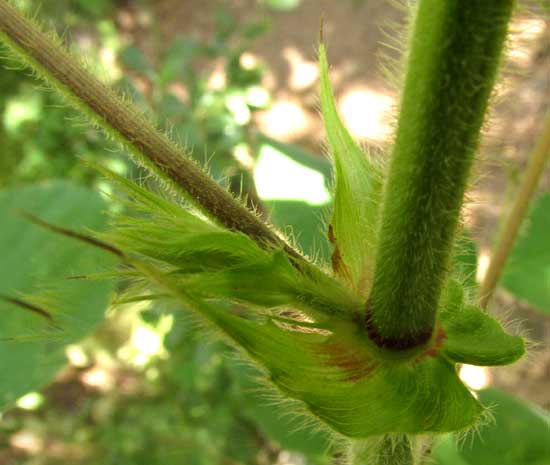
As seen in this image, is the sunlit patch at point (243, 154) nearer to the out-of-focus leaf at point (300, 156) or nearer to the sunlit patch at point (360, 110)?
the out-of-focus leaf at point (300, 156)

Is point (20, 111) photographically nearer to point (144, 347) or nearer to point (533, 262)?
point (144, 347)

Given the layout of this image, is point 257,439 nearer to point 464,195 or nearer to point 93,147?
point 93,147

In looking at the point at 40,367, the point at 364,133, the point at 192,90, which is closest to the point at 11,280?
the point at 40,367

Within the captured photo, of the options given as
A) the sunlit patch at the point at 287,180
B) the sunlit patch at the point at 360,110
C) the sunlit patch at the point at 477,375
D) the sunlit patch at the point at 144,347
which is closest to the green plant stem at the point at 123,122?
the sunlit patch at the point at 287,180

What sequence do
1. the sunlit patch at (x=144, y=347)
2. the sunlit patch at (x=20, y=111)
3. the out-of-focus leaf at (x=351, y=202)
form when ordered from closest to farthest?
the out-of-focus leaf at (x=351, y=202)
the sunlit patch at (x=144, y=347)
the sunlit patch at (x=20, y=111)

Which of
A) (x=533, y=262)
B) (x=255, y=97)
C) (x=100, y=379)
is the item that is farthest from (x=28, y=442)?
(x=533, y=262)

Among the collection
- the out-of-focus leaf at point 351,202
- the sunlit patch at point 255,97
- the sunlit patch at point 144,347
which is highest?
the out-of-focus leaf at point 351,202

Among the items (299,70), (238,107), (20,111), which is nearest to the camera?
(238,107)

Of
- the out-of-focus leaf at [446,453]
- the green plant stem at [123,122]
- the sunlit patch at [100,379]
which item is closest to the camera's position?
the green plant stem at [123,122]
